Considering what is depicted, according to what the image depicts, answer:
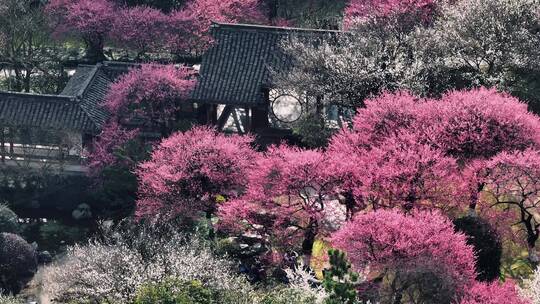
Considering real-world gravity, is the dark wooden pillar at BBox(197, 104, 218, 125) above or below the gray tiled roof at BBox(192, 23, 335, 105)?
below

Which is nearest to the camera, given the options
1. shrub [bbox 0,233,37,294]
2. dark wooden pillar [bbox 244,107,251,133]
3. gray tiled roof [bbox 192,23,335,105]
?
shrub [bbox 0,233,37,294]

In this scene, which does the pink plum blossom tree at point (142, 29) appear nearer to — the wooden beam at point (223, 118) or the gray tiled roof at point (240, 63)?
the gray tiled roof at point (240, 63)

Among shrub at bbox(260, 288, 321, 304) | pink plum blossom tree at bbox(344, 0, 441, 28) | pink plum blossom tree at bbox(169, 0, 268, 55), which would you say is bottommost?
shrub at bbox(260, 288, 321, 304)

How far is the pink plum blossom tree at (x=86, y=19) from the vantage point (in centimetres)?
3703

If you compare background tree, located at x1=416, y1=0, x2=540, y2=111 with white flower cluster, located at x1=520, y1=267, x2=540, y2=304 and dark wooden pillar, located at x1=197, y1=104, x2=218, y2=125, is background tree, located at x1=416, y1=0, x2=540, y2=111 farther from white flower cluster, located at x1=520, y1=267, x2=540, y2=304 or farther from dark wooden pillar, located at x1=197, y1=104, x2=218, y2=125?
white flower cluster, located at x1=520, y1=267, x2=540, y2=304

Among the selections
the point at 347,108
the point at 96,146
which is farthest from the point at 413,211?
the point at 96,146

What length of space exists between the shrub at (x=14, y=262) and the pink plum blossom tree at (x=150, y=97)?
6772mm

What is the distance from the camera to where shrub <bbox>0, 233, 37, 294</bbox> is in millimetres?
25625

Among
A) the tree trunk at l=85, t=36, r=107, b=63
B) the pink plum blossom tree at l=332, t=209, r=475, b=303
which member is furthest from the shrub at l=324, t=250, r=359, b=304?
Result: the tree trunk at l=85, t=36, r=107, b=63

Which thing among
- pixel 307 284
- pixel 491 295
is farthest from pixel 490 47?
pixel 307 284

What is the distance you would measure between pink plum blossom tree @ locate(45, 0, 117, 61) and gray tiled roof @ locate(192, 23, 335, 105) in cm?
712

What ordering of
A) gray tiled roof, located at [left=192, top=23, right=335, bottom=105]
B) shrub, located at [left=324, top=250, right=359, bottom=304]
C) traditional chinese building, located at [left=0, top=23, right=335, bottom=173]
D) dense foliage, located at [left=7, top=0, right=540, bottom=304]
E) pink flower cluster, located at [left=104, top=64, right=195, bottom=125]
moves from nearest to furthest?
1. shrub, located at [left=324, top=250, right=359, bottom=304]
2. dense foliage, located at [left=7, top=0, right=540, bottom=304]
3. pink flower cluster, located at [left=104, top=64, right=195, bottom=125]
4. traditional chinese building, located at [left=0, top=23, right=335, bottom=173]
5. gray tiled roof, located at [left=192, top=23, right=335, bottom=105]

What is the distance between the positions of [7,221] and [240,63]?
10.9 m

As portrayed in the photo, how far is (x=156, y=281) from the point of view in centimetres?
2041
